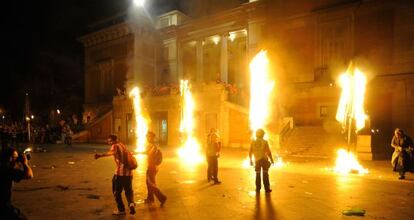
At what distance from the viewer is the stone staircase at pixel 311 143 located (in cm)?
1836

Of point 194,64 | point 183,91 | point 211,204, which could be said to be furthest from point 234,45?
point 211,204

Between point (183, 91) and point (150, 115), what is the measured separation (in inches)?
176


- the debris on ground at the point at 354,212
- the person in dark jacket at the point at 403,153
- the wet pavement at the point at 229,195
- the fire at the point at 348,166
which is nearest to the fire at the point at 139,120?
the wet pavement at the point at 229,195

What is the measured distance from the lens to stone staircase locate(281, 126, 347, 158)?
18.4 meters

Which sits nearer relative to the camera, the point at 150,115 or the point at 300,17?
the point at 300,17

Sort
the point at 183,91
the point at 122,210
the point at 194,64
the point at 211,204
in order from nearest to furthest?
the point at 122,210 → the point at 211,204 → the point at 183,91 → the point at 194,64

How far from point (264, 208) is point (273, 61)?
20352 mm

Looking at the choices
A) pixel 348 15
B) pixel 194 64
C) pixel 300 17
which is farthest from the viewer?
pixel 194 64

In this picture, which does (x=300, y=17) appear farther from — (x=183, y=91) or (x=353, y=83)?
(x=183, y=91)

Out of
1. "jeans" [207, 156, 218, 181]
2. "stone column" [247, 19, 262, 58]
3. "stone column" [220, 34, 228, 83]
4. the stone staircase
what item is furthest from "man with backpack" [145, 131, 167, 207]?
"stone column" [220, 34, 228, 83]

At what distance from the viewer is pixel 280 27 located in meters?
26.0

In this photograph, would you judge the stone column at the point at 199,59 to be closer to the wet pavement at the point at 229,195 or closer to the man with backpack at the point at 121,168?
the wet pavement at the point at 229,195

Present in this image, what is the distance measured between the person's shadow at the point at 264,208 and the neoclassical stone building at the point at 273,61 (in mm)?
11072

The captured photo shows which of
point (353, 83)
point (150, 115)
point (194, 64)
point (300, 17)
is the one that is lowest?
point (150, 115)
